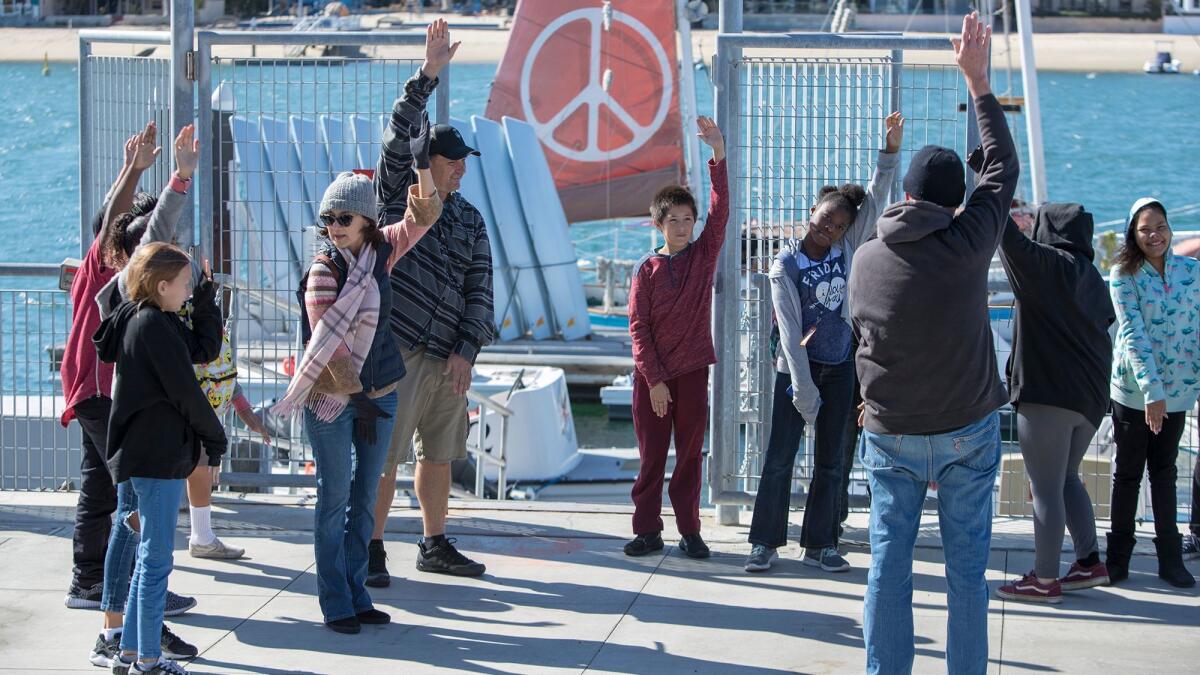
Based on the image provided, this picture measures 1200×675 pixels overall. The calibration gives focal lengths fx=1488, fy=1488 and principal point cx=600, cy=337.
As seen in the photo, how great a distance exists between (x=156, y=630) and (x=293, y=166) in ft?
12.3

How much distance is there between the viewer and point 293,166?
8156 millimetres

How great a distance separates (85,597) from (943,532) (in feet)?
10.8

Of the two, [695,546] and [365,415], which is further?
[695,546]

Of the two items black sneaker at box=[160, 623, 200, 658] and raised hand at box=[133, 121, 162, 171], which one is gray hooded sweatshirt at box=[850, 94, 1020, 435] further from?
raised hand at box=[133, 121, 162, 171]

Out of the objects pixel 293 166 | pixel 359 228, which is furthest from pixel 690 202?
pixel 293 166

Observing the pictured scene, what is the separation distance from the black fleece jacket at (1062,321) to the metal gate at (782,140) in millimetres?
1133

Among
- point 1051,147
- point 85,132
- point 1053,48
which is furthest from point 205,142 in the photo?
point 1053,48

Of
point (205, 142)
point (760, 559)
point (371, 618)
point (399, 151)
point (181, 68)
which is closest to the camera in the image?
point (371, 618)

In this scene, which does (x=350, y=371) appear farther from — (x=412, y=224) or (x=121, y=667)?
(x=121, y=667)

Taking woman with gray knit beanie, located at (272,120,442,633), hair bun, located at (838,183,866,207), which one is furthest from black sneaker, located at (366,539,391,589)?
hair bun, located at (838,183,866,207)

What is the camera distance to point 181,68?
696 cm

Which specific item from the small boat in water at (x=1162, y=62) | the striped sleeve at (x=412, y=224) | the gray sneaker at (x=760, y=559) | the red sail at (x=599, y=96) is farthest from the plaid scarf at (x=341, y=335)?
the small boat in water at (x=1162, y=62)

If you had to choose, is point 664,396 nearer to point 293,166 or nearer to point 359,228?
point 359,228

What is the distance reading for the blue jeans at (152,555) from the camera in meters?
4.87
